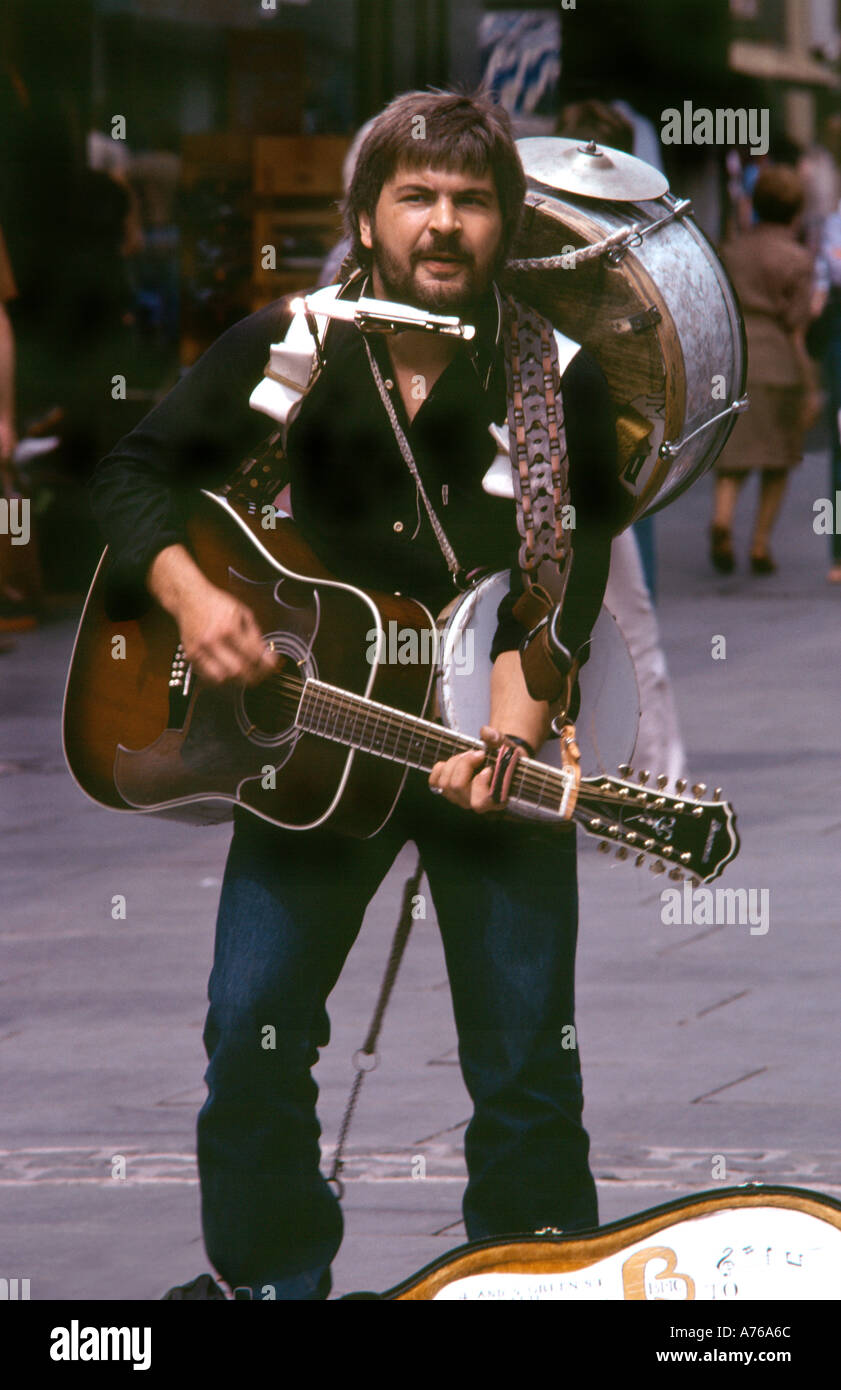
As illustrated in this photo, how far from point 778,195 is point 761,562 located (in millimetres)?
1841

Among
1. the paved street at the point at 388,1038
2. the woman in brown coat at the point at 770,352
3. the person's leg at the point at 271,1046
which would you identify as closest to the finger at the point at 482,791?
the person's leg at the point at 271,1046

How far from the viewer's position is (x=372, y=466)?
10.8 ft

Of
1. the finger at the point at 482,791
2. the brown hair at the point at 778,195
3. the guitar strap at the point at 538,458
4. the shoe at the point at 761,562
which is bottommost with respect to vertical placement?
the finger at the point at 482,791

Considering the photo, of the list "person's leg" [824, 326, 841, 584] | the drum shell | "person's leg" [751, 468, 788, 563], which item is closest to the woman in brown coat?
"person's leg" [751, 468, 788, 563]

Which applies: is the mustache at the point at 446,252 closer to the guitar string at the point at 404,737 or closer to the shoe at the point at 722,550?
the guitar string at the point at 404,737

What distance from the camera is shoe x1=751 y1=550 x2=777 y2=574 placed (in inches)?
505

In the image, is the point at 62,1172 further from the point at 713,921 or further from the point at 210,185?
Result: the point at 210,185

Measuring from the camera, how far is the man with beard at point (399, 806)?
3.24 metres

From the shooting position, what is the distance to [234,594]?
3.36m

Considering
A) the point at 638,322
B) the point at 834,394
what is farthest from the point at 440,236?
the point at 834,394

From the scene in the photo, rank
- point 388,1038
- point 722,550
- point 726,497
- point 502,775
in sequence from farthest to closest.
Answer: point 722,550 < point 726,497 < point 388,1038 < point 502,775

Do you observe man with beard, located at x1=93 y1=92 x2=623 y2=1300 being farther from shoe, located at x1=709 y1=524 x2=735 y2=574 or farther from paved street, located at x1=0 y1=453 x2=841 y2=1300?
shoe, located at x1=709 y1=524 x2=735 y2=574

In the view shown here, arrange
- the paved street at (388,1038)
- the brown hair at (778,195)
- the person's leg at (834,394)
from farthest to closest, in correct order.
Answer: the brown hair at (778,195)
the person's leg at (834,394)
the paved street at (388,1038)

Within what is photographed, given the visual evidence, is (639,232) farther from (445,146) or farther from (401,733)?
(401,733)
